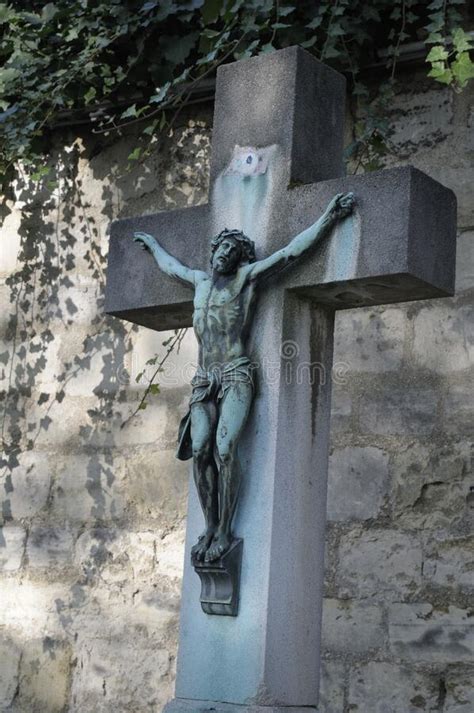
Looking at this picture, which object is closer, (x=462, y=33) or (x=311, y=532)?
(x=311, y=532)

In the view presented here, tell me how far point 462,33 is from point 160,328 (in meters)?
1.48

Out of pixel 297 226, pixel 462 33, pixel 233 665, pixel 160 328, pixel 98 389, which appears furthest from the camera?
pixel 98 389

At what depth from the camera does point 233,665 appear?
3209 mm

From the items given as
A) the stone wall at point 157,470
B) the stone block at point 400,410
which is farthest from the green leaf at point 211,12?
the stone block at point 400,410

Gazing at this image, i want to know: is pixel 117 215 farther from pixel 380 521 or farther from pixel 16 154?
pixel 380 521

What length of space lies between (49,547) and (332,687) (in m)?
1.42

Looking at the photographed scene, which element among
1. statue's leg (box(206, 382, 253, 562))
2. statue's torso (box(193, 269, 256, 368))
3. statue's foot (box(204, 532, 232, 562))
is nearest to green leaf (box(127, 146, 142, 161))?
statue's torso (box(193, 269, 256, 368))

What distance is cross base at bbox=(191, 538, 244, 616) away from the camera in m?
3.24

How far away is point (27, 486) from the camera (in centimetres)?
538

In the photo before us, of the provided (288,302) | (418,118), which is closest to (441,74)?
(418,118)

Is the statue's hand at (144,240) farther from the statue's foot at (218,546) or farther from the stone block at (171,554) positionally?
the stone block at (171,554)

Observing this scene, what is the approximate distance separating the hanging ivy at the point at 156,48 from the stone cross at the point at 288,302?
970mm

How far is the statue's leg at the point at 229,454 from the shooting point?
330 centimetres

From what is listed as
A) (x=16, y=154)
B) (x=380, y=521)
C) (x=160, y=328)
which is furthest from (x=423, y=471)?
(x=16, y=154)
